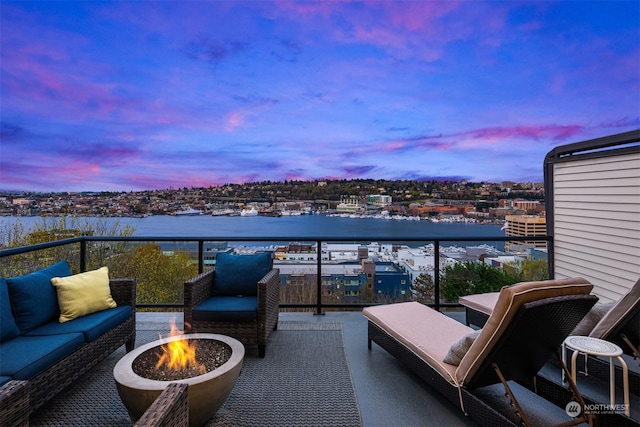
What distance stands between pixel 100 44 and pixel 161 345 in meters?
5.51

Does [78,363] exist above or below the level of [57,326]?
below

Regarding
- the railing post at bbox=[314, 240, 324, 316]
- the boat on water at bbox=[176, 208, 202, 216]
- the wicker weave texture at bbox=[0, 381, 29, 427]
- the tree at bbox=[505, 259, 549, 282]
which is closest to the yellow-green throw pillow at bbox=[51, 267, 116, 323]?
A: the wicker weave texture at bbox=[0, 381, 29, 427]

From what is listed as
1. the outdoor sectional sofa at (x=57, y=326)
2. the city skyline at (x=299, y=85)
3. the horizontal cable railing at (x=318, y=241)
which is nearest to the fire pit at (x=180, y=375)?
the outdoor sectional sofa at (x=57, y=326)

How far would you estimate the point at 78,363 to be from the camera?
2.35 meters

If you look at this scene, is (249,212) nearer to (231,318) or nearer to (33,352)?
(231,318)

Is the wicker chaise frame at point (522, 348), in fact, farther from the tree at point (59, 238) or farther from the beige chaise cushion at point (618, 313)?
the tree at point (59, 238)

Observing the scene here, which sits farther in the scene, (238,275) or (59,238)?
(59,238)

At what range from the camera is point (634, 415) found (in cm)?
210

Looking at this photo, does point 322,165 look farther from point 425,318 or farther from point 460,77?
point 425,318

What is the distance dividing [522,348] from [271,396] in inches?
70.6

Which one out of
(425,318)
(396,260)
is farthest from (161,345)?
(396,260)

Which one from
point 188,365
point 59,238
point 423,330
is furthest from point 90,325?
point 59,238

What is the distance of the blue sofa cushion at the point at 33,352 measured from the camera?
1.91m

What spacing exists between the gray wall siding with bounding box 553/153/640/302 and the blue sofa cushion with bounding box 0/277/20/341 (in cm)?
579
